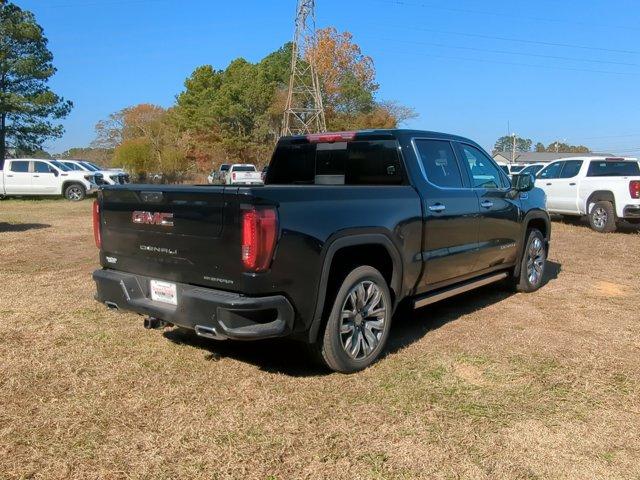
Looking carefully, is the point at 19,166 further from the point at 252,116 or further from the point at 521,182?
the point at 252,116

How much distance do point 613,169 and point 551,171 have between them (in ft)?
5.54

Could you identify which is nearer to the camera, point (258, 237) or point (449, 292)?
point (258, 237)

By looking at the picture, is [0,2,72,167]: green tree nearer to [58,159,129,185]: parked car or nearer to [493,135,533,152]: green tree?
[58,159,129,185]: parked car

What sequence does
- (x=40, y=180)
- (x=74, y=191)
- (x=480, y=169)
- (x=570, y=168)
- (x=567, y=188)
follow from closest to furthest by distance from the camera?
(x=480, y=169), (x=567, y=188), (x=570, y=168), (x=40, y=180), (x=74, y=191)

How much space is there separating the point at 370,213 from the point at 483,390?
1.47 meters

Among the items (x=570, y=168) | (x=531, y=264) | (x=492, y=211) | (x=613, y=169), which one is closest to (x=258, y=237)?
(x=492, y=211)

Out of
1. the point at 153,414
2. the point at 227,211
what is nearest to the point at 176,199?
the point at 227,211

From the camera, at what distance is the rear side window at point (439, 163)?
16.8ft

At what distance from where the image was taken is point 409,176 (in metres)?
4.86

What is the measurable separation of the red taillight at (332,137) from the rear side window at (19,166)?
2053cm

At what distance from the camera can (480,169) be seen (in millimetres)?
6023

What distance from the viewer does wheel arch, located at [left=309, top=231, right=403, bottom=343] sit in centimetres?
385

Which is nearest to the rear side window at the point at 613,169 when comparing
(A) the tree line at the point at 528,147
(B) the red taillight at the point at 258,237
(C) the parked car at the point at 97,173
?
(B) the red taillight at the point at 258,237

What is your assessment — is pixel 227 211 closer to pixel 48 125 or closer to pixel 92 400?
pixel 92 400
